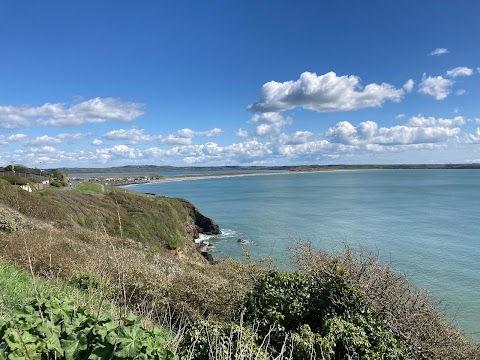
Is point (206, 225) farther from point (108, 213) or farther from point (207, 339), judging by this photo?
point (207, 339)

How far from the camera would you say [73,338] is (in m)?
4.05

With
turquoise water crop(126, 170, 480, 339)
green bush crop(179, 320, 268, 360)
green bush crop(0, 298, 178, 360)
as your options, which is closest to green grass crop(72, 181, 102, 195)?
turquoise water crop(126, 170, 480, 339)

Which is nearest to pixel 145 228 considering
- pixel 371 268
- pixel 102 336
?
pixel 371 268

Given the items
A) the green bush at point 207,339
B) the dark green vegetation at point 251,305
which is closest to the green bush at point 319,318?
the dark green vegetation at point 251,305

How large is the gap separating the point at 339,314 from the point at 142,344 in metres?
8.44

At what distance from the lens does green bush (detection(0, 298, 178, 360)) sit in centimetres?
370

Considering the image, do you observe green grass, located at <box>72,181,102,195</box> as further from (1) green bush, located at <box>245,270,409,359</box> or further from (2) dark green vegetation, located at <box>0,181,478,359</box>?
(1) green bush, located at <box>245,270,409,359</box>

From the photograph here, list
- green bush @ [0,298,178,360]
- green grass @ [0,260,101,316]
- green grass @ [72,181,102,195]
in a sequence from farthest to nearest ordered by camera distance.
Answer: green grass @ [72,181,102,195]
green grass @ [0,260,101,316]
green bush @ [0,298,178,360]

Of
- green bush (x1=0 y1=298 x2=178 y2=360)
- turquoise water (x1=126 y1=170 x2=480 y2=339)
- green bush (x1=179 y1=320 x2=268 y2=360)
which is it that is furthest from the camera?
turquoise water (x1=126 y1=170 x2=480 y2=339)

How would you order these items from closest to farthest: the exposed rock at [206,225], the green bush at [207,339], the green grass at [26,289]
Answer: the green grass at [26,289]
the green bush at [207,339]
the exposed rock at [206,225]

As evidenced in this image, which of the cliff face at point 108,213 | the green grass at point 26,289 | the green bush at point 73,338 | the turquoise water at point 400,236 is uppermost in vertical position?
the green bush at point 73,338

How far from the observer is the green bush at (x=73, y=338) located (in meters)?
3.70

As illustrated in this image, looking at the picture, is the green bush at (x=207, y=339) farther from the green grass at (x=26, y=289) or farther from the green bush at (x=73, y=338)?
the green bush at (x=73, y=338)

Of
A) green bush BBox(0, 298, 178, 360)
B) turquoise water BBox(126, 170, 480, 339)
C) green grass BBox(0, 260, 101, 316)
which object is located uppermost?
green bush BBox(0, 298, 178, 360)
